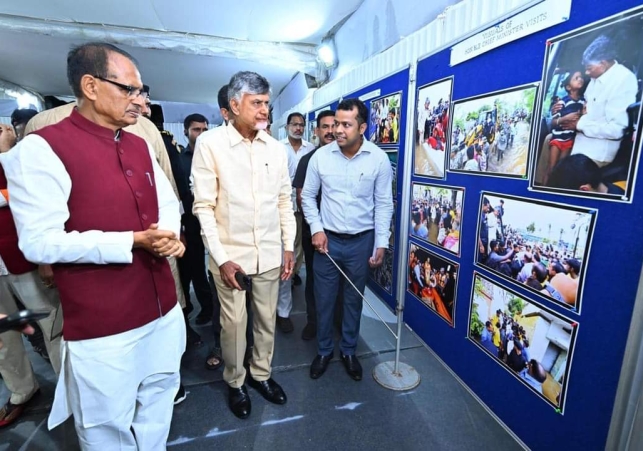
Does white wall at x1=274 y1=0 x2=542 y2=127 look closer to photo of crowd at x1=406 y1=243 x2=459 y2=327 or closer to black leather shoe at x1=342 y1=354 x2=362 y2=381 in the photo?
photo of crowd at x1=406 y1=243 x2=459 y2=327

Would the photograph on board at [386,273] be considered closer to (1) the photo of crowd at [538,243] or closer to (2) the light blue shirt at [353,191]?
(2) the light blue shirt at [353,191]

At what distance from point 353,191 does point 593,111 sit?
1222mm

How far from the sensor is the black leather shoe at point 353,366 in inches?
84.1

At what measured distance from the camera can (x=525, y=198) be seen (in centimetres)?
151

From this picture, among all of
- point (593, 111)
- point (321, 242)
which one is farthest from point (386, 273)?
point (593, 111)

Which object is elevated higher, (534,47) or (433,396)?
(534,47)

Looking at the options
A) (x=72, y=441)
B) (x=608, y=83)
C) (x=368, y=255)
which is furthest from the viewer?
(x=368, y=255)

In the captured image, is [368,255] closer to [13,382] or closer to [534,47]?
[534,47]

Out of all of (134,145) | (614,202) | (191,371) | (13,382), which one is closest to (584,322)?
(614,202)

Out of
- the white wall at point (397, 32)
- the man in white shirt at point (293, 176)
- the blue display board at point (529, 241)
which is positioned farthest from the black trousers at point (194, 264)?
the white wall at point (397, 32)

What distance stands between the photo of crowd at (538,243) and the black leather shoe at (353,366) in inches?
40.6

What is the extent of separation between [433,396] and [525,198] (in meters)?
1.27

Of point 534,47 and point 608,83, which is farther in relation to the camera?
point 534,47

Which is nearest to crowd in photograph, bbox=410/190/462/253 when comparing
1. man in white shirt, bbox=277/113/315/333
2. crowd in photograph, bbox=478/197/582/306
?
crowd in photograph, bbox=478/197/582/306
